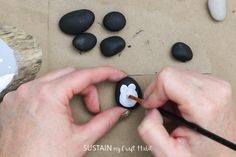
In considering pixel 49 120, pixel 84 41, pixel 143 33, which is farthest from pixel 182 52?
pixel 49 120

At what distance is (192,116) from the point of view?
1.93ft

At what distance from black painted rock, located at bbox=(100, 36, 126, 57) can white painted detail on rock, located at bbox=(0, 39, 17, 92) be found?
18 cm

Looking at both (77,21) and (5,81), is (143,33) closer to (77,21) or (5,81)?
(77,21)

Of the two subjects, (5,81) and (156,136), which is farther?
(5,81)

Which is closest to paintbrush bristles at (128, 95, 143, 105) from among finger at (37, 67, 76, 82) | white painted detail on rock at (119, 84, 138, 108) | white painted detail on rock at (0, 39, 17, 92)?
white painted detail on rock at (119, 84, 138, 108)

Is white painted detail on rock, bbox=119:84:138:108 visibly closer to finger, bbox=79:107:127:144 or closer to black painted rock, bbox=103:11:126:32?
finger, bbox=79:107:127:144

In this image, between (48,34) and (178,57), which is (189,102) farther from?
(48,34)

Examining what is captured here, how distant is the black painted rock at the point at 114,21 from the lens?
746 mm

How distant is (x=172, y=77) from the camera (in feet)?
1.96

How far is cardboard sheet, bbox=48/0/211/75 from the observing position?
0.75 meters

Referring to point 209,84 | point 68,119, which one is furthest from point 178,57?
point 68,119

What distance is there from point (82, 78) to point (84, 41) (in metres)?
0.11

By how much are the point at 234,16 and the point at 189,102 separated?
295 millimetres

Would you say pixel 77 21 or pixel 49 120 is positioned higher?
pixel 77 21
